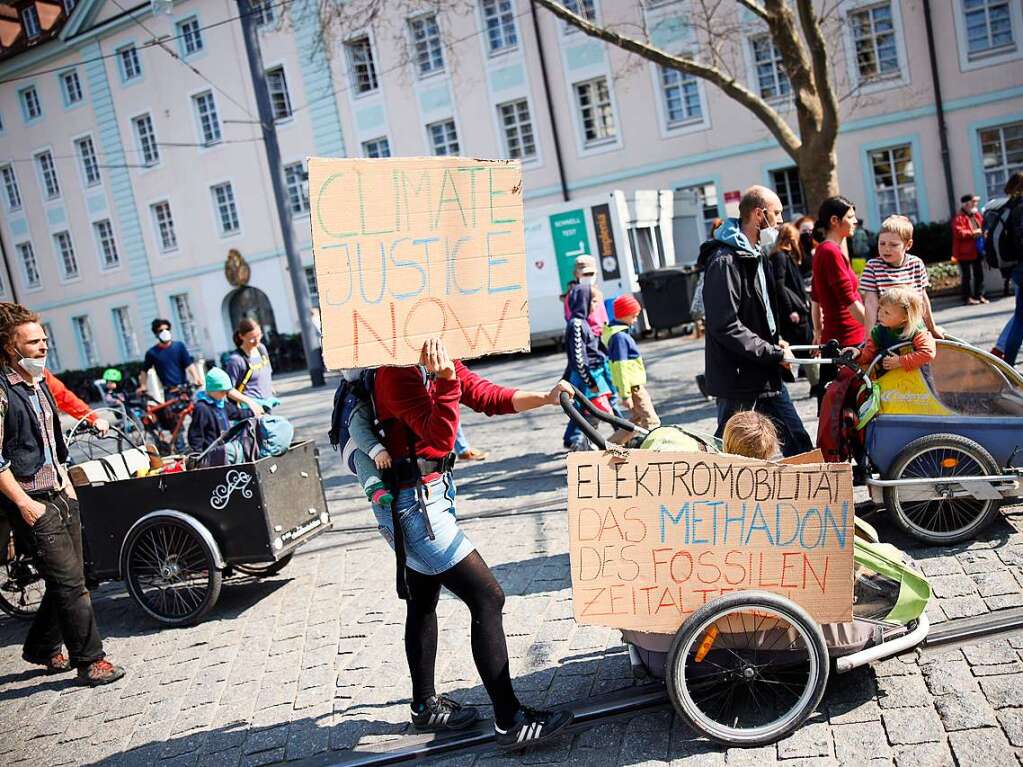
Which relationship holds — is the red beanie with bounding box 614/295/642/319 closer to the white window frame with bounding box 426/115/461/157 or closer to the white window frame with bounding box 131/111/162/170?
the white window frame with bounding box 426/115/461/157

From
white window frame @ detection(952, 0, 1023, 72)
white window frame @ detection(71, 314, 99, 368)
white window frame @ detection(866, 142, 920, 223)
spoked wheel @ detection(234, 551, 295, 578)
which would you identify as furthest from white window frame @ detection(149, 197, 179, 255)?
spoked wheel @ detection(234, 551, 295, 578)

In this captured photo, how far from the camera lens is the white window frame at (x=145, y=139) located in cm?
3381

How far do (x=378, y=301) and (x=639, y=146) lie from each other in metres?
22.9

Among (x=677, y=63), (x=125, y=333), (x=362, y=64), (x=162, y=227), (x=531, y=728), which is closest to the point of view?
(x=531, y=728)

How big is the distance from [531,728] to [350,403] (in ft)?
4.68

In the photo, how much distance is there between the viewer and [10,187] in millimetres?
39375

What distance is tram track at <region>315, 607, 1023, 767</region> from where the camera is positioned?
3.66 metres

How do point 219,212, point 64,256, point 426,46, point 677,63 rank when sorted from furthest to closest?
point 64,256 < point 219,212 < point 426,46 < point 677,63

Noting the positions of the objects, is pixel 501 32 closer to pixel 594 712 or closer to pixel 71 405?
pixel 71 405

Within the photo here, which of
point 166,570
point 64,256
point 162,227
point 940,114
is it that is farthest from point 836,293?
point 64,256

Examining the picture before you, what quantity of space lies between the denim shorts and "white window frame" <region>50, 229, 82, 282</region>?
3863 cm

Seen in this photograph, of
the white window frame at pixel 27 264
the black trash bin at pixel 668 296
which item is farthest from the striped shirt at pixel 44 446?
the white window frame at pixel 27 264

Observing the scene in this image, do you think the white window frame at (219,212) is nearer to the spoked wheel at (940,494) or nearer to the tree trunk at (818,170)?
the tree trunk at (818,170)

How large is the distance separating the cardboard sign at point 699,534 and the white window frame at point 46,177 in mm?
39609
